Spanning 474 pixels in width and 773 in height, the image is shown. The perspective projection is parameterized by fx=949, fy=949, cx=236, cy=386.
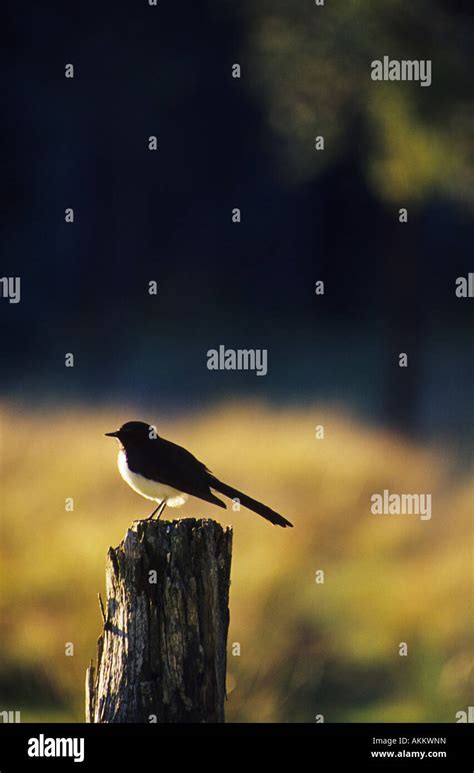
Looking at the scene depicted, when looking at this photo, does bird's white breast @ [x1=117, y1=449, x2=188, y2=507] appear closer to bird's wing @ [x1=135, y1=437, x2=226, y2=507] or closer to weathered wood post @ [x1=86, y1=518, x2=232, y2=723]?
bird's wing @ [x1=135, y1=437, x2=226, y2=507]

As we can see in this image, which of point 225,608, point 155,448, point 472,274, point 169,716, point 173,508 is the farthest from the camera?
point 472,274

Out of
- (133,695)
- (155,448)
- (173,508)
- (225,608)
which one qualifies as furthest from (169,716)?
(173,508)

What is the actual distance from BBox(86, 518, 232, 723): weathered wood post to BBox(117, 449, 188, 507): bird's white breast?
143cm

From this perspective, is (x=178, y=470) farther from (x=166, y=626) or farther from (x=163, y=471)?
(x=166, y=626)

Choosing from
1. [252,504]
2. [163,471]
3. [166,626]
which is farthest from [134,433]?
[166,626]

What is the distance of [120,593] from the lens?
3.29 metres

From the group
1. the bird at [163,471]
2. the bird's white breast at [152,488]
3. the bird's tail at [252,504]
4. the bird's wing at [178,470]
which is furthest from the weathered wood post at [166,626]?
the bird's white breast at [152,488]

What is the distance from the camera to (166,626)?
3.19 m

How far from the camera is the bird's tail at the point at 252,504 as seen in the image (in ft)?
14.0

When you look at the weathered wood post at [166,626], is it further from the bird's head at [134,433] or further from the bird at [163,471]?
the bird's head at [134,433]

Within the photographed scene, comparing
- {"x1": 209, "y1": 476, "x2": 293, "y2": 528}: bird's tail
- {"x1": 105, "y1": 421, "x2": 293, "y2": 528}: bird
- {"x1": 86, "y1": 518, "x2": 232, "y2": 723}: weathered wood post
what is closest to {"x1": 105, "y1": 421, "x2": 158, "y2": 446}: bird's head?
{"x1": 105, "y1": 421, "x2": 293, "y2": 528}: bird

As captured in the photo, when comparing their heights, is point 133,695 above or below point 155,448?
below
